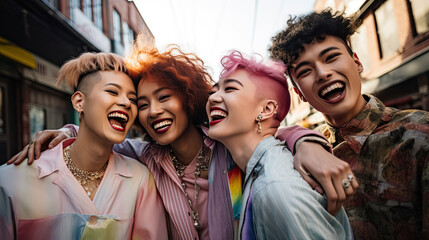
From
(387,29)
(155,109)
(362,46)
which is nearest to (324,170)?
(155,109)

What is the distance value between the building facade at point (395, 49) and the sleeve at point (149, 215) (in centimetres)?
613

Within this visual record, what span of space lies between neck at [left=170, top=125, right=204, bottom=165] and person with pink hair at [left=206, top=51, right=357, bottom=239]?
0.52m

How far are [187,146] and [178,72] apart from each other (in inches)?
27.9

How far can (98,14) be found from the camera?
34.9 ft

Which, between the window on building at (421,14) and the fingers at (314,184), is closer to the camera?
the fingers at (314,184)

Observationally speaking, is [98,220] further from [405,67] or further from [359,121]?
[405,67]

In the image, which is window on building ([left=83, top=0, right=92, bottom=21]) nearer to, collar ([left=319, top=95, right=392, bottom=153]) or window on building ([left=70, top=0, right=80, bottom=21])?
window on building ([left=70, top=0, right=80, bottom=21])

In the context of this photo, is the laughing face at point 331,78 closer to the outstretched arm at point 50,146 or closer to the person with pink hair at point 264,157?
the person with pink hair at point 264,157

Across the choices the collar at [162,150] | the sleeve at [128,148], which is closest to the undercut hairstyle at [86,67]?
the sleeve at [128,148]

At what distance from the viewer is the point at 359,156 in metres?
1.72

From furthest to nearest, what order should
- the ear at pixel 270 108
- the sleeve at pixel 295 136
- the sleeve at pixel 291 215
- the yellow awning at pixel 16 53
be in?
the yellow awning at pixel 16 53, the ear at pixel 270 108, the sleeve at pixel 295 136, the sleeve at pixel 291 215

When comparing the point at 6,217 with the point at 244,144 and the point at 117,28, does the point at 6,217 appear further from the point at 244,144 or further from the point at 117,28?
the point at 117,28

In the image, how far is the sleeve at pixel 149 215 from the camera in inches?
70.3

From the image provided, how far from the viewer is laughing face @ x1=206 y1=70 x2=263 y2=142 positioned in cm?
166
